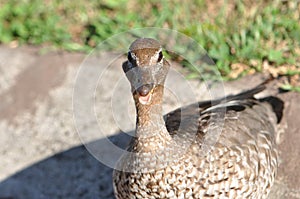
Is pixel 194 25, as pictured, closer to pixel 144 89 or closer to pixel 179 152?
pixel 179 152

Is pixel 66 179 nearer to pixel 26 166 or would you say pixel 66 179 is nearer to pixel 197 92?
pixel 26 166

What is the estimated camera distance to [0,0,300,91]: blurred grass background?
255 inches

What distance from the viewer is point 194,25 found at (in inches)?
272

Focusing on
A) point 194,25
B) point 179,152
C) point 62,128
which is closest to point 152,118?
point 179,152

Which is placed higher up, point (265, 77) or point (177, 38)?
point (177, 38)

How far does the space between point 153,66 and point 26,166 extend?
7.94ft

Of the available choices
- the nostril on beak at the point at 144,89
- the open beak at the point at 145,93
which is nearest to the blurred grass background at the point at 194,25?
the open beak at the point at 145,93

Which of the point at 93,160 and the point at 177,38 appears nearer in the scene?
the point at 93,160

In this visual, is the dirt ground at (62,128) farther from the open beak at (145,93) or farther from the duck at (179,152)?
the open beak at (145,93)

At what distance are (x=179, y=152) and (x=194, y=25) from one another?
100 inches

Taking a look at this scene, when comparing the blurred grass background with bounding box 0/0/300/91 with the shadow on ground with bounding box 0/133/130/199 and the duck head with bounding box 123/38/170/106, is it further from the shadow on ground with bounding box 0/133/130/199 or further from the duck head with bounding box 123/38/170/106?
the duck head with bounding box 123/38/170/106

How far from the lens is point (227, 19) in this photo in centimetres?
701

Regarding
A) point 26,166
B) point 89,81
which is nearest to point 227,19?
point 89,81

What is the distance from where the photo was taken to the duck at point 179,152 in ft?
14.2
